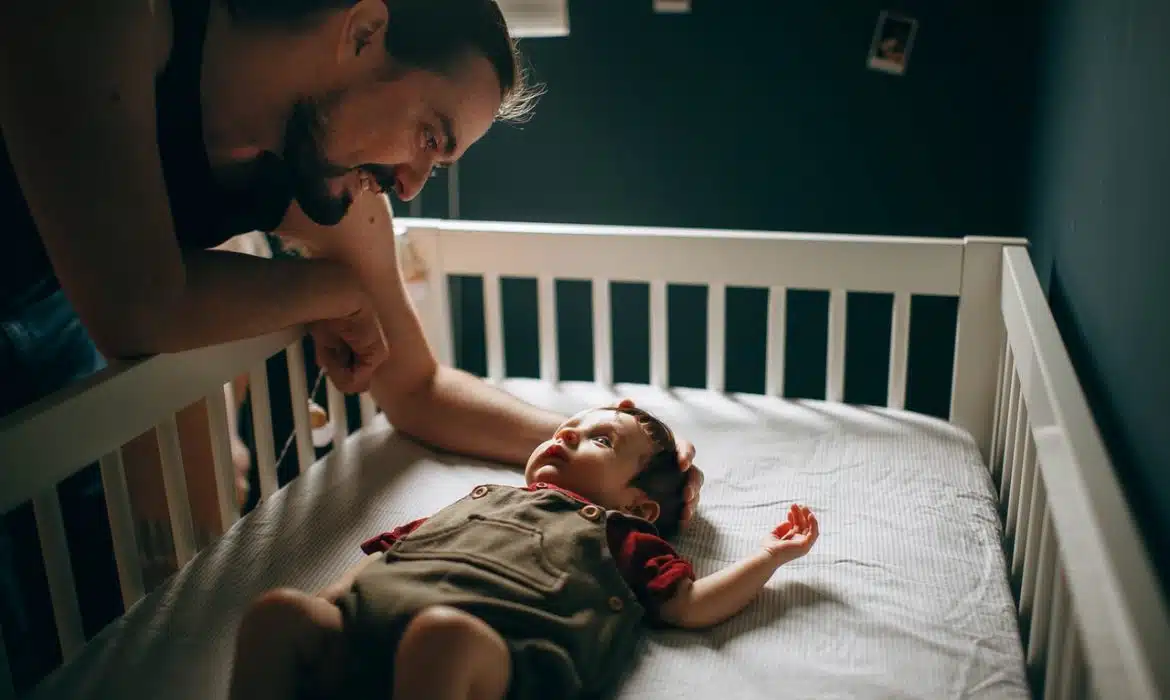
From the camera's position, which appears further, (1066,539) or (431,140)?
(431,140)

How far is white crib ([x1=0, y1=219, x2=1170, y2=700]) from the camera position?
76 centimetres

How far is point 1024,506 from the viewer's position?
128cm

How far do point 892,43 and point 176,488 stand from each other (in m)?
1.45

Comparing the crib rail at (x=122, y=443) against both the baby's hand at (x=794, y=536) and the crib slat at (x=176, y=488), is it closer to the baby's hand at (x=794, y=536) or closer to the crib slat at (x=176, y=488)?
the crib slat at (x=176, y=488)

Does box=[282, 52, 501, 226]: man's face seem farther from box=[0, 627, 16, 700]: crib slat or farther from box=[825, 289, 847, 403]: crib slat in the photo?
box=[825, 289, 847, 403]: crib slat

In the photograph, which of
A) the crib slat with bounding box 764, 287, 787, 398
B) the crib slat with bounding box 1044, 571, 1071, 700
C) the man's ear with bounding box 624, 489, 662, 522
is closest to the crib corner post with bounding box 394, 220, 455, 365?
the crib slat with bounding box 764, 287, 787, 398

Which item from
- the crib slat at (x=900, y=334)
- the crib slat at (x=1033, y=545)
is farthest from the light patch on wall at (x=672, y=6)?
the crib slat at (x=1033, y=545)

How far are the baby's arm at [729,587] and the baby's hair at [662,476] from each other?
0.40 ft

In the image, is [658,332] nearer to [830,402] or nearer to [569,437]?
[830,402]

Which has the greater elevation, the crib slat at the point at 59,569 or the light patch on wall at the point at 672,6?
the light patch on wall at the point at 672,6

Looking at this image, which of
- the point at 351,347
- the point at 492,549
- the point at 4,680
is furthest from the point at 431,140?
the point at 4,680

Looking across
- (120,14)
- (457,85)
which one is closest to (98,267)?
(120,14)

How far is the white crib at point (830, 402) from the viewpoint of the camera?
758mm

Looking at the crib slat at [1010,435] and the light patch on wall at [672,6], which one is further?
the light patch on wall at [672,6]
